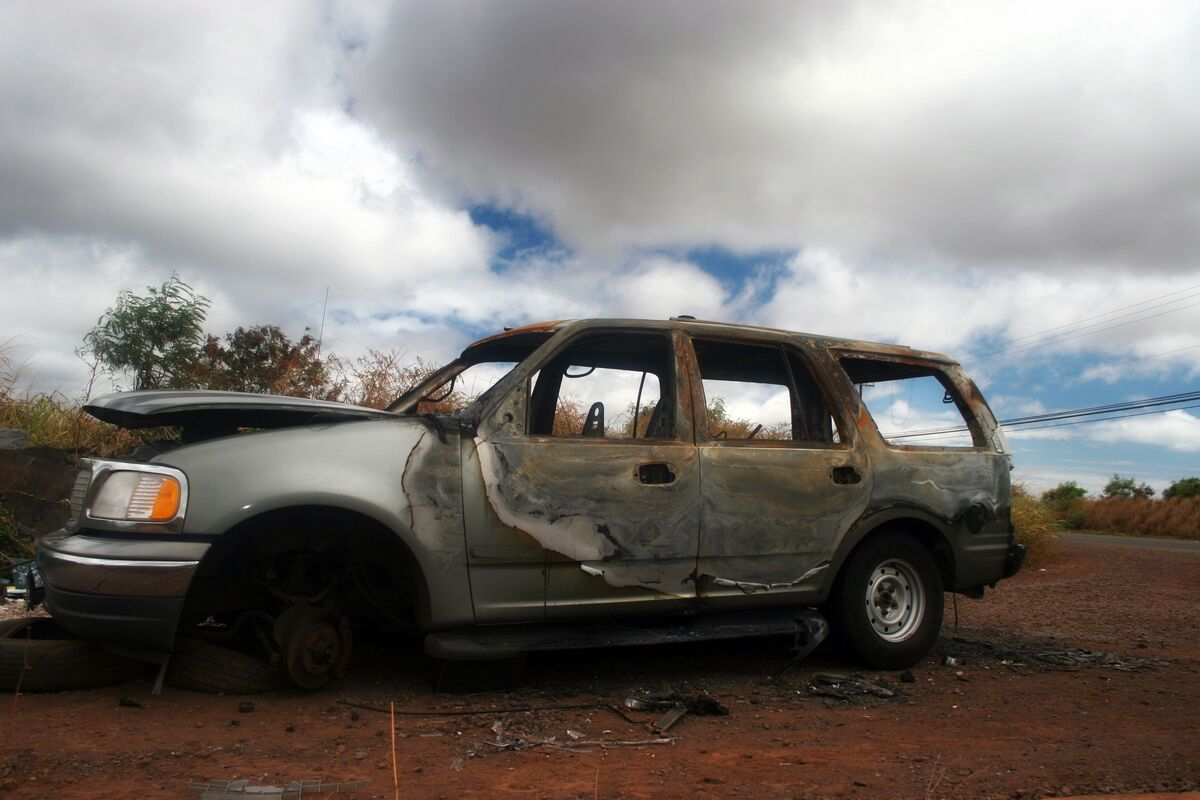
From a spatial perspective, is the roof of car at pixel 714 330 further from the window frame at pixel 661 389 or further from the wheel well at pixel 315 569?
the wheel well at pixel 315 569

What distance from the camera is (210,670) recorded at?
3.79 m

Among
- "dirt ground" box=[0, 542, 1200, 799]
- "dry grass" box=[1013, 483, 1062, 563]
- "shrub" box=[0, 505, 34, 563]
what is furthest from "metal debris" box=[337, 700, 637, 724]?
"dry grass" box=[1013, 483, 1062, 563]

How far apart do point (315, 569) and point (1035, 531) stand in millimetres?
11598

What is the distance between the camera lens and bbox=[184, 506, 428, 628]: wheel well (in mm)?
3756

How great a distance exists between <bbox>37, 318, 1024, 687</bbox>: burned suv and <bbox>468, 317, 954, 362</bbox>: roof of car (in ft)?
0.06

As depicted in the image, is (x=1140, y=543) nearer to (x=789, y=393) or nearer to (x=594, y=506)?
(x=789, y=393)

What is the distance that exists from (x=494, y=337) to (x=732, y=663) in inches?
91.7

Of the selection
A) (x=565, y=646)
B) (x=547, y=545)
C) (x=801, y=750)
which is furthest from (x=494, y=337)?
(x=801, y=750)

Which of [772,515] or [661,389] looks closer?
[772,515]

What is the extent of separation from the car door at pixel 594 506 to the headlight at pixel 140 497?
1212mm

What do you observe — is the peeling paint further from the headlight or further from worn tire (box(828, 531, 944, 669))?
the headlight

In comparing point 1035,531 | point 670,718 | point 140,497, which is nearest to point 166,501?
point 140,497

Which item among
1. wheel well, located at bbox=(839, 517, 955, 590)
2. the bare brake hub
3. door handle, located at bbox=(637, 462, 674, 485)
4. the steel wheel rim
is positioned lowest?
the bare brake hub

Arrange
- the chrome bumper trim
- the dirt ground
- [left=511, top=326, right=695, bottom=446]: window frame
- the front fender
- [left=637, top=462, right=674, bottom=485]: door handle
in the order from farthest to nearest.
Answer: [left=637, top=462, right=674, bottom=485]: door handle < [left=511, top=326, right=695, bottom=446]: window frame < the front fender < the chrome bumper trim < the dirt ground
